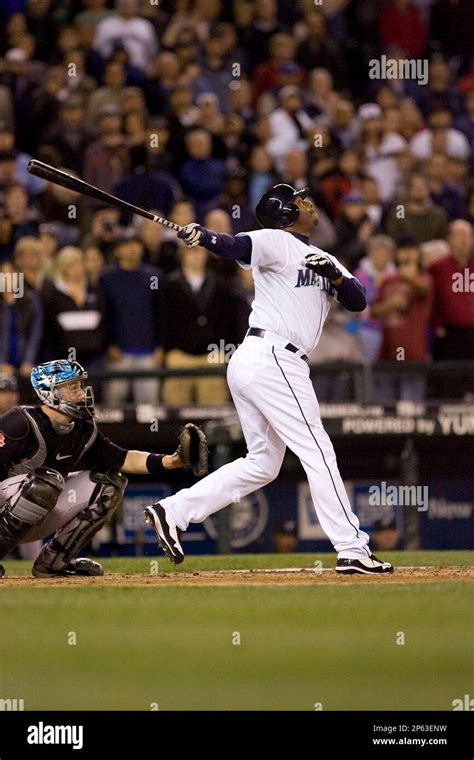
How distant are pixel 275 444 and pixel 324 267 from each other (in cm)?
113

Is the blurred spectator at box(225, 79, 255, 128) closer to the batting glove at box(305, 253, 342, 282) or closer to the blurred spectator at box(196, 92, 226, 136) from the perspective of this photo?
the blurred spectator at box(196, 92, 226, 136)

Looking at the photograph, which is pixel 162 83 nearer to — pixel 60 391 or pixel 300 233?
pixel 300 233

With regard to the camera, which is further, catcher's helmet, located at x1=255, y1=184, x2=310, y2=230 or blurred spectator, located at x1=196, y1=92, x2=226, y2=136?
blurred spectator, located at x1=196, y1=92, x2=226, y2=136

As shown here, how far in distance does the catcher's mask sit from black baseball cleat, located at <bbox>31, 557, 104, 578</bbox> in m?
1.06

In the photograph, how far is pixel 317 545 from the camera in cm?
1362

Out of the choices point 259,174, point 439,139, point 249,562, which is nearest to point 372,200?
point 259,174

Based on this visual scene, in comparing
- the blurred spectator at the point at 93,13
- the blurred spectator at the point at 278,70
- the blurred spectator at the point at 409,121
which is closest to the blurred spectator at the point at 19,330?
the blurred spectator at the point at 278,70

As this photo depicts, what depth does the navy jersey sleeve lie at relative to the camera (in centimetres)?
966

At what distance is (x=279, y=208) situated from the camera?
371 inches

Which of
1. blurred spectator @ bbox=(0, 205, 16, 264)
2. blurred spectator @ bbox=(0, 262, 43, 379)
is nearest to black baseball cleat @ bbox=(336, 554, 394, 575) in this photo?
blurred spectator @ bbox=(0, 262, 43, 379)

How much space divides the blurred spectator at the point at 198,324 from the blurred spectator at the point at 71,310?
603 mm

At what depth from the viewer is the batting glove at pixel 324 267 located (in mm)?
8977
